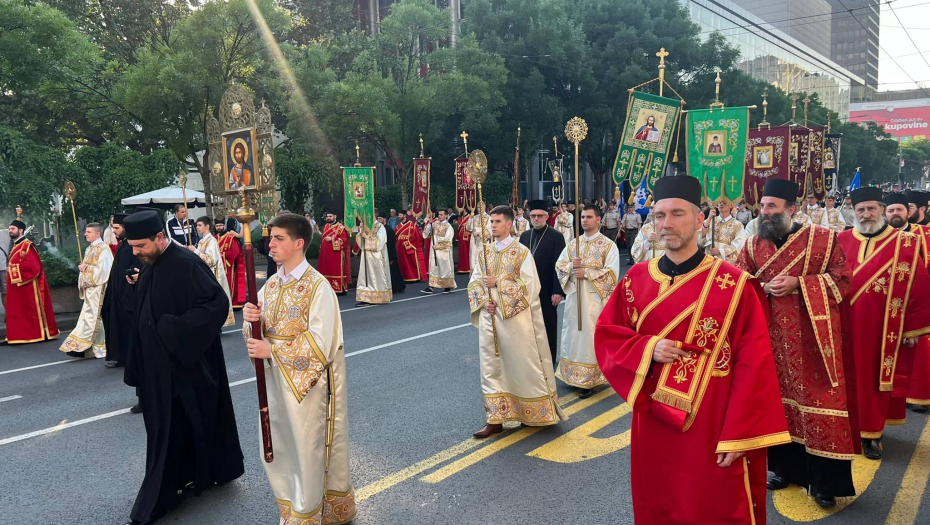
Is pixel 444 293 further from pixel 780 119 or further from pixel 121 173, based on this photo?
pixel 780 119

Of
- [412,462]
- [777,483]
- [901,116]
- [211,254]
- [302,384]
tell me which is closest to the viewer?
[302,384]

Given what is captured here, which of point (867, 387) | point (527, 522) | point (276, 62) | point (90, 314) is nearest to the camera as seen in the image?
point (527, 522)

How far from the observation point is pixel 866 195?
5.35 m

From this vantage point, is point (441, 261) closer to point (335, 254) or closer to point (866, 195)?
point (335, 254)

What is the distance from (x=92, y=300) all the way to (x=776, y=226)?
29.1 feet

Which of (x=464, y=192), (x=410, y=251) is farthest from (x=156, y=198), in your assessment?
(x=464, y=192)

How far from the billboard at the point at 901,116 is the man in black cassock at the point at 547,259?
490ft

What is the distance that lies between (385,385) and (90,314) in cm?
484

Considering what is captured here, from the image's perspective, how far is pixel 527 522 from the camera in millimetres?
4066

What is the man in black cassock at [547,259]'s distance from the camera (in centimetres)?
730

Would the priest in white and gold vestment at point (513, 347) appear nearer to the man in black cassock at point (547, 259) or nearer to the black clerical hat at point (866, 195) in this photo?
the man in black cassock at point (547, 259)

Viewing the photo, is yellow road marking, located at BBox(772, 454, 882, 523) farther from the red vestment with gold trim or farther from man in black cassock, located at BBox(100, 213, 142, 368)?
man in black cassock, located at BBox(100, 213, 142, 368)

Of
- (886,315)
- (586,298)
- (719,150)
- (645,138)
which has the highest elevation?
(645,138)

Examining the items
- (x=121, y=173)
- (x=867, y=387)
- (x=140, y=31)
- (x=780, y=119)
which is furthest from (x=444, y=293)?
(x=780, y=119)
